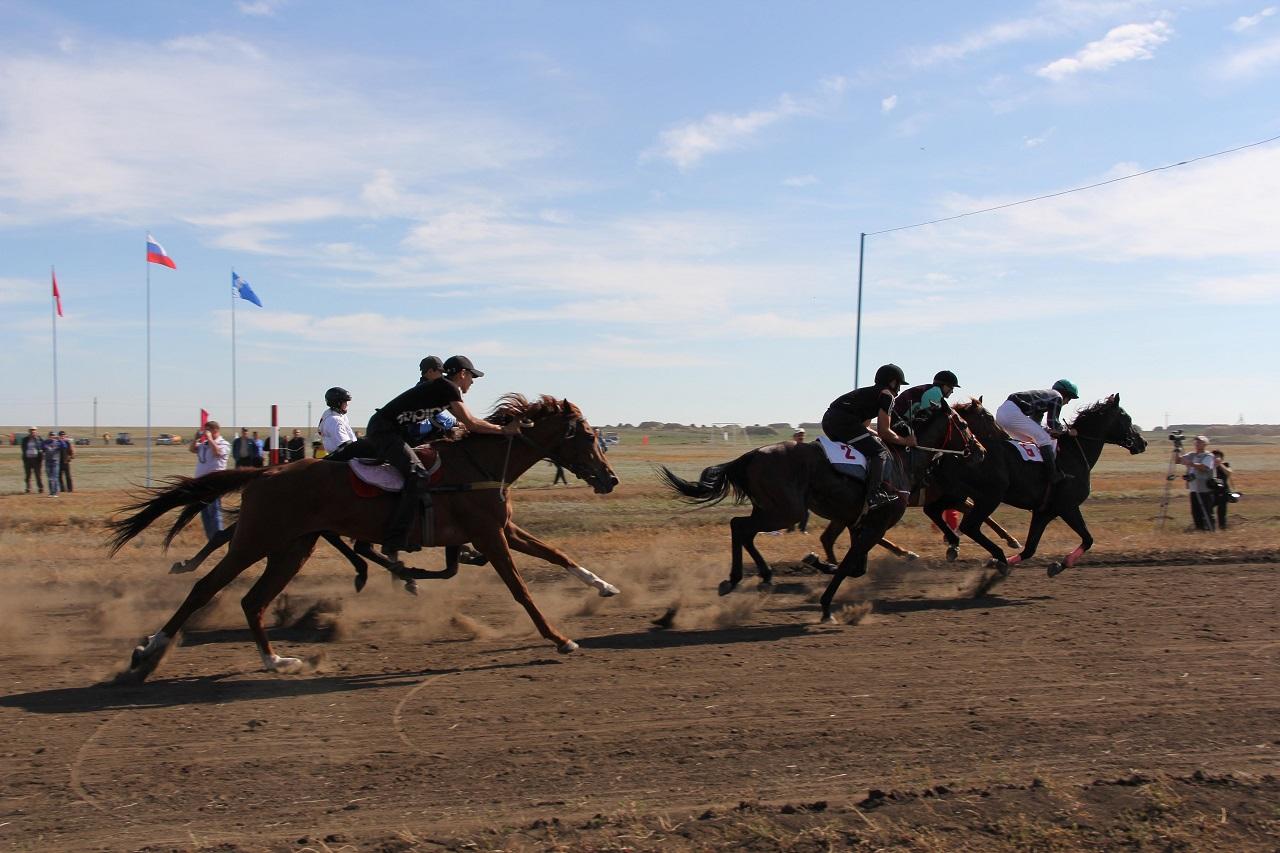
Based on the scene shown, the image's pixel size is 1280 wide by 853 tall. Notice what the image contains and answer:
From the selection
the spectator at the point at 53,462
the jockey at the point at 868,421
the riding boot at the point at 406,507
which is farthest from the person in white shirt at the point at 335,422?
the spectator at the point at 53,462

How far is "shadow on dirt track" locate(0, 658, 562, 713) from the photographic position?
7.03 metres

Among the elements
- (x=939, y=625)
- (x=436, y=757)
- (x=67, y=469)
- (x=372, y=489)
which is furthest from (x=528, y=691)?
(x=67, y=469)

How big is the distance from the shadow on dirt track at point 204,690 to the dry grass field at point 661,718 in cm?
3

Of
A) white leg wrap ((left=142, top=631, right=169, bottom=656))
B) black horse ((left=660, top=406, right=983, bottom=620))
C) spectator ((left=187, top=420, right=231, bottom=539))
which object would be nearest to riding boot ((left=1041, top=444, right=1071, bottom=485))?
black horse ((left=660, top=406, right=983, bottom=620))

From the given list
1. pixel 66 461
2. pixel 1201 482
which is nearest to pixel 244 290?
pixel 66 461

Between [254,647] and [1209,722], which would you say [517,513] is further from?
[1209,722]

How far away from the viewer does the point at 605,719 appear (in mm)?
6641

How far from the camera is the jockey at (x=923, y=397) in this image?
1163 cm

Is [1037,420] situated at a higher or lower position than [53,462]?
higher

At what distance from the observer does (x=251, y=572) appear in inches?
527

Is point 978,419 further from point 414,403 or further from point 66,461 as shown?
point 66,461

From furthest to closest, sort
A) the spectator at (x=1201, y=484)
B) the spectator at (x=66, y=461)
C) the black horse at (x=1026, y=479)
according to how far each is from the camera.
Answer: the spectator at (x=66, y=461) → the spectator at (x=1201, y=484) → the black horse at (x=1026, y=479)

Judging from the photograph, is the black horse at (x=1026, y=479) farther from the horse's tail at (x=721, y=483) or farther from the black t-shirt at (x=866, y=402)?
the horse's tail at (x=721, y=483)

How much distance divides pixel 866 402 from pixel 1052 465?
143 inches
